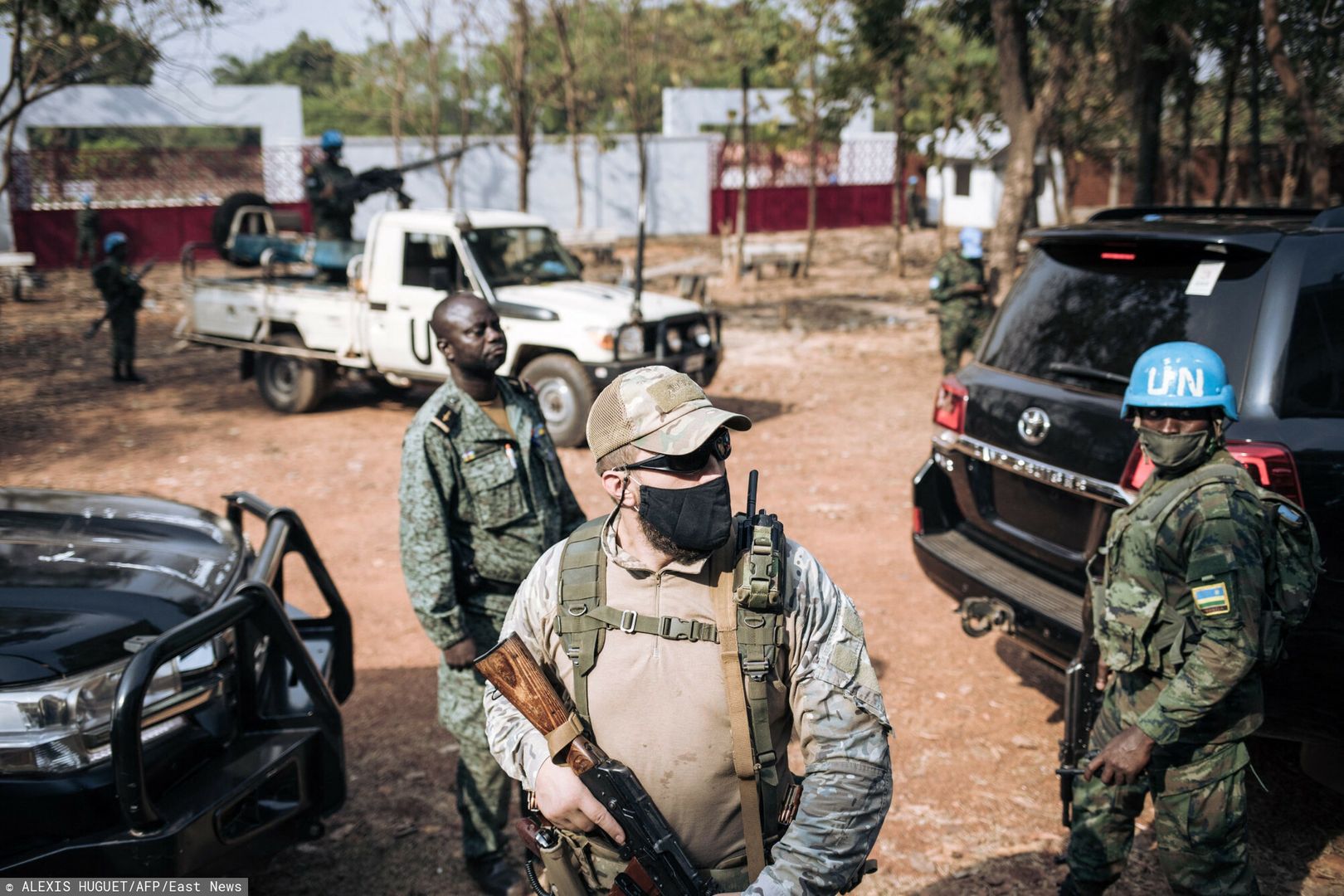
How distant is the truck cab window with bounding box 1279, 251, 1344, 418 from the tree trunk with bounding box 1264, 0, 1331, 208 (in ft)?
26.3

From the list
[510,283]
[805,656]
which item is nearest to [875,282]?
[510,283]

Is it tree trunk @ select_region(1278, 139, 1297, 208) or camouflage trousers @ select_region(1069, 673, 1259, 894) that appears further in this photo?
tree trunk @ select_region(1278, 139, 1297, 208)

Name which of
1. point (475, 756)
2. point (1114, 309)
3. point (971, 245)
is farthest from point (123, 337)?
point (1114, 309)

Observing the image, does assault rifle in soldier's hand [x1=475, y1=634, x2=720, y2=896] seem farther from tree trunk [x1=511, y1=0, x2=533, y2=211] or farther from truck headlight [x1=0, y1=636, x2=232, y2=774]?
tree trunk [x1=511, y1=0, x2=533, y2=211]

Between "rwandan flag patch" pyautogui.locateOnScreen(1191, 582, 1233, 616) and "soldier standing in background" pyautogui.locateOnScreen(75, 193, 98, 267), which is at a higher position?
"soldier standing in background" pyautogui.locateOnScreen(75, 193, 98, 267)

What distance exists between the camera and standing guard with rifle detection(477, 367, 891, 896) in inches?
75.5

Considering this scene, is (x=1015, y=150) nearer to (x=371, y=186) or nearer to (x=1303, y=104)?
(x=1303, y=104)

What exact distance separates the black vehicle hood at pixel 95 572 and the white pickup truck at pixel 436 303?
5109 millimetres

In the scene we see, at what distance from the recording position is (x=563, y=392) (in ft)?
29.6

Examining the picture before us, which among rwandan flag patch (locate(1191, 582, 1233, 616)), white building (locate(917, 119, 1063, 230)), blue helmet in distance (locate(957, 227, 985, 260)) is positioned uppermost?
white building (locate(917, 119, 1063, 230))

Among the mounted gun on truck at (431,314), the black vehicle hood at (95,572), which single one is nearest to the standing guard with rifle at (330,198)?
the mounted gun on truck at (431,314)

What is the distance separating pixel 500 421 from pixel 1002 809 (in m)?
2.19

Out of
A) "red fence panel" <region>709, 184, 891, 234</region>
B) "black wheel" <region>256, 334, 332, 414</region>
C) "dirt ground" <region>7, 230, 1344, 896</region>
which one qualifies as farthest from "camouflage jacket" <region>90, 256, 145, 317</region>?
"red fence panel" <region>709, 184, 891, 234</region>

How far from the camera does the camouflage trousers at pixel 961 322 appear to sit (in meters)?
10.6
